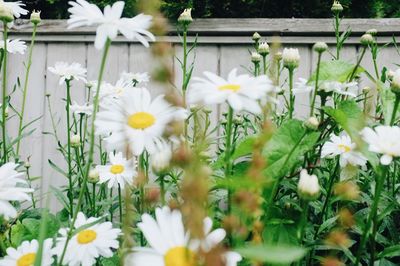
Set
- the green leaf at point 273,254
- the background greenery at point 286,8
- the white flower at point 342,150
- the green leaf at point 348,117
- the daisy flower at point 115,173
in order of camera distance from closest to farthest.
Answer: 1. the green leaf at point 273,254
2. the green leaf at point 348,117
3. the white flower at point 342,150
4. the daisy flower at point 115,173
5. the background greenery at point 286,8

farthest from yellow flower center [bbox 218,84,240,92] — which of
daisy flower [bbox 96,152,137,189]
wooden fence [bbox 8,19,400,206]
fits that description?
wooden fence [bbox 8,19,400,206]

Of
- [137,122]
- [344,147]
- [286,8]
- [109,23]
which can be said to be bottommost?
[344,147]

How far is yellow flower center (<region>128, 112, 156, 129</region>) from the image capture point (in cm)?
61

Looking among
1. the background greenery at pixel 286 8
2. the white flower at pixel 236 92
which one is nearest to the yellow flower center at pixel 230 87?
the white flower at pixel 236 92

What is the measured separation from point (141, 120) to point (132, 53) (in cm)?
186

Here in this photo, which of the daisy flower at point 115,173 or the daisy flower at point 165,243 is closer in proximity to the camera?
the daisy flower at point 165,243

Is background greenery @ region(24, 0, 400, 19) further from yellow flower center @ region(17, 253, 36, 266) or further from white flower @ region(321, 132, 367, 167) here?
yellow flower center @ region(17, 253, 36, 266)

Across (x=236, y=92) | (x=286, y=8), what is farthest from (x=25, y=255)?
(x=286, y=8)

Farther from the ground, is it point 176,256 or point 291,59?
point 291,59

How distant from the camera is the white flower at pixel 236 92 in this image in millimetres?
549

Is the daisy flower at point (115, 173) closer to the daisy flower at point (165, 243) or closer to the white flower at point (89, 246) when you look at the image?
the white flower at point (89, 246)

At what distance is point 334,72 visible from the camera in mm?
1054

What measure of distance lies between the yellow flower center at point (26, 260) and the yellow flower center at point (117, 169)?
45 cm

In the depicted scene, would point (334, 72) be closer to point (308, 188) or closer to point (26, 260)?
point (308, 188)
